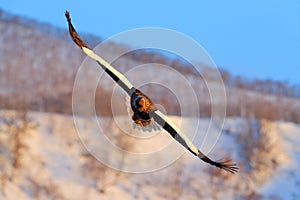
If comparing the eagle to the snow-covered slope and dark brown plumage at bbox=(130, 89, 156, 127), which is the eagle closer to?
dark brown plumage at bbox=(130, 89, 156, 127)

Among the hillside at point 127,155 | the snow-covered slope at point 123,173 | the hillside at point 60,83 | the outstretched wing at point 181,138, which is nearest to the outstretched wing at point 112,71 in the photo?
the outstretched wing at point 181,138

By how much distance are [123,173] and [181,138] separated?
36.0 meters

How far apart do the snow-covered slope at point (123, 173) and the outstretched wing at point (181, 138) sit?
27575mm

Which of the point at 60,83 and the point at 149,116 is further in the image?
the point at 60,83

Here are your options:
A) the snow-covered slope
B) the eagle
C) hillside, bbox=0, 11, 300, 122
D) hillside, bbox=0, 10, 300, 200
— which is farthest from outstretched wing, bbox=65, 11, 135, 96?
hillside, bbox=0, 11, 300, 122

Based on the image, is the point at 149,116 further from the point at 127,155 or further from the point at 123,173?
the point at 127,155

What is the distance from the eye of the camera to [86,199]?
36125mm

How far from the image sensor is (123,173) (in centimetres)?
4047

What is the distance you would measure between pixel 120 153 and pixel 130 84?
37.8m

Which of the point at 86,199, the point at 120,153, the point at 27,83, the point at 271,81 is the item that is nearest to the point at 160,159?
the point at 120,153

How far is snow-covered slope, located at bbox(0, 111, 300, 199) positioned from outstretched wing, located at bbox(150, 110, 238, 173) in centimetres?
2758

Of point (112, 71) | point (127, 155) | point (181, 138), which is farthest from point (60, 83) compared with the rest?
point (181, 138)

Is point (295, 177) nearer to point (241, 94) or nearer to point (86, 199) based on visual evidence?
point (86, 199)

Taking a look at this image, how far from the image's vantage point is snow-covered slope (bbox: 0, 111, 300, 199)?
36.4 m
